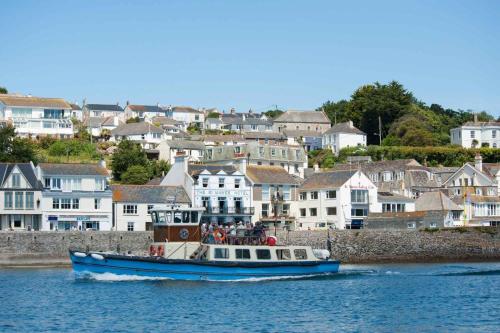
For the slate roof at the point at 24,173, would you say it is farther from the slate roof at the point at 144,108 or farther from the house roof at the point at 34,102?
the slate roof at the point at 144,108

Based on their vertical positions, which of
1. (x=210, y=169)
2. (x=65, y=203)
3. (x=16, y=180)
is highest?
(x=210, y=169)

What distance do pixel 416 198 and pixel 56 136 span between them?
5073 cm

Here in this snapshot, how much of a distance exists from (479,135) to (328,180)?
47.1 metres

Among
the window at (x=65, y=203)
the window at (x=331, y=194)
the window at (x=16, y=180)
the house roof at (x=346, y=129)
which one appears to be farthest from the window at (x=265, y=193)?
the house roof at (x=346, y=129)

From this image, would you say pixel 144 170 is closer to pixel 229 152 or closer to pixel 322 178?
pixel 229 152

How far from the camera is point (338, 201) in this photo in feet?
286

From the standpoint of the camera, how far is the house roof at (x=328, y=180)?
87562mm

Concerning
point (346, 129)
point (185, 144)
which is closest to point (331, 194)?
point (185, 144)

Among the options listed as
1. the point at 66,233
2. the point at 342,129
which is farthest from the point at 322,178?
the point at 342,129

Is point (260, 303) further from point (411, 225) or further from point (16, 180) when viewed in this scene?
point (16, 180)

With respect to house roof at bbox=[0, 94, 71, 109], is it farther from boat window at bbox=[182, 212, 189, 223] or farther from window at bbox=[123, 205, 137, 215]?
boat window at bbox=[182, 212, 189, 223]

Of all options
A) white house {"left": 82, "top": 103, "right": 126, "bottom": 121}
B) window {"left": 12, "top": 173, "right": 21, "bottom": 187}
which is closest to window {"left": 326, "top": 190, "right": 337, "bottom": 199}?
window {"left": 12, "top": 173, "right": 21, "bottom": 187}

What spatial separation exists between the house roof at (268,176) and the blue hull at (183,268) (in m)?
30.2

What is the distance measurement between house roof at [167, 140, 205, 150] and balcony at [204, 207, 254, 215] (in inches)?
1224
